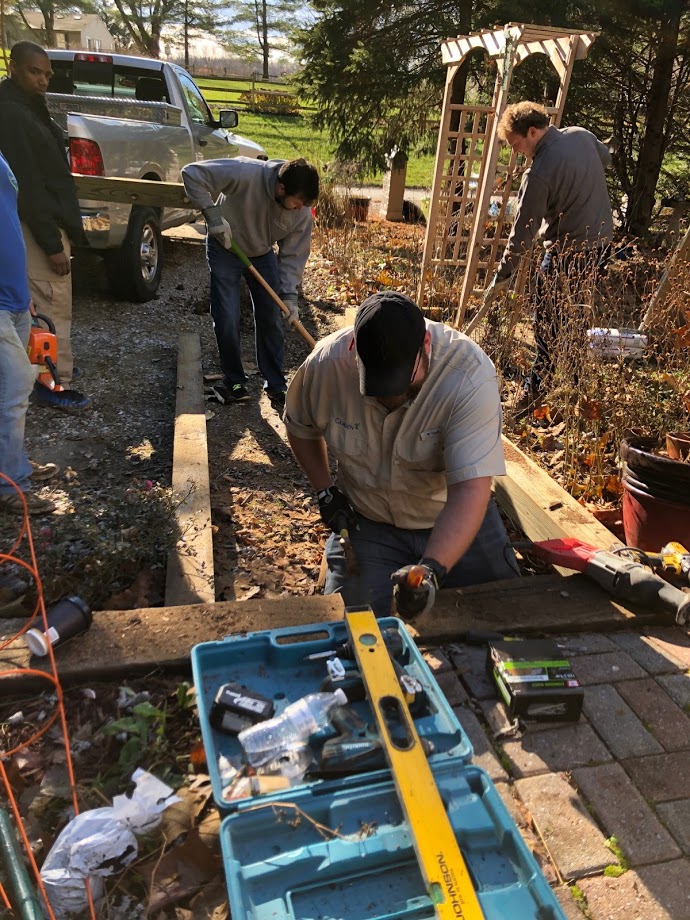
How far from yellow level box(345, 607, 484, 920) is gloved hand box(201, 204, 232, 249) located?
3.49 meters

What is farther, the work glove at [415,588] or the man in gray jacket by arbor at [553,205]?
the man in gray jacket by arbor at [553,205]

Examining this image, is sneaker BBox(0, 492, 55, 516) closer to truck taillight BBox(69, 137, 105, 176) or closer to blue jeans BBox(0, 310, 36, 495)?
blue jeans BBox(0, 310, 36, 495)

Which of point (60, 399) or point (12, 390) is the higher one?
point (12, 390)

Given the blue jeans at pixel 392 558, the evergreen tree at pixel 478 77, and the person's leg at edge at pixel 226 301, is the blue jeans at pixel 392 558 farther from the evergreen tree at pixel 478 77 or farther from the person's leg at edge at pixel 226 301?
the evergreen tree at pixel 478 77

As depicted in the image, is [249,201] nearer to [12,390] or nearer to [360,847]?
[12,390]

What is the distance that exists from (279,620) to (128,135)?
566 centimetres

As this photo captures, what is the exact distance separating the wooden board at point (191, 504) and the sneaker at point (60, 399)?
0.68 metres

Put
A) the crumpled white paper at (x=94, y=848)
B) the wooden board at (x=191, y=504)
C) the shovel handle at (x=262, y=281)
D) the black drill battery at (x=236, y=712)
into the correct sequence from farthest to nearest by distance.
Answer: the shovel handle at (x=262, y=281), the wooden board at (x=191, y=504), the black drill battery at (x=236, y=712), the crumpled white paper at (x=94, y=848)

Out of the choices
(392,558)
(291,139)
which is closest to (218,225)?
(392,558)

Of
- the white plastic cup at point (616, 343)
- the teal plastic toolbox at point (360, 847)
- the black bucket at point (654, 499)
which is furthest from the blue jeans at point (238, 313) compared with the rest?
the teal plastic toolbox at point (360, 847)

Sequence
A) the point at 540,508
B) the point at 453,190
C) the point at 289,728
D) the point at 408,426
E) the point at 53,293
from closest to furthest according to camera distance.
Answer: the point at 289,728
the point at 408,426
the point at 540,508
the point at 53,293
the point at 453,190

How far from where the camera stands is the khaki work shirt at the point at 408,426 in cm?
247

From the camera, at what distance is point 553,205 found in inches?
195

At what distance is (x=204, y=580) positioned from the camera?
9.61 feet
